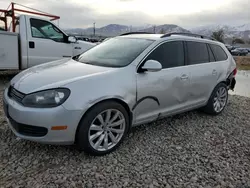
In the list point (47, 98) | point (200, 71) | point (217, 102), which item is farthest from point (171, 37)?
point (47, 98)

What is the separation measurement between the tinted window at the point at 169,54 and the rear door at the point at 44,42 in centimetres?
443

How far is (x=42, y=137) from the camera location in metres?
2.81

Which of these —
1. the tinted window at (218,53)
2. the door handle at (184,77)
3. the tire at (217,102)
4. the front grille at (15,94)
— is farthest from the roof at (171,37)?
A: the front grille at (15,94)

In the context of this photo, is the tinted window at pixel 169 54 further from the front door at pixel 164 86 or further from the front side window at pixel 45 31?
the front side window at pixel 45 31

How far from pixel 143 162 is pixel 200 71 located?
2.03 metres

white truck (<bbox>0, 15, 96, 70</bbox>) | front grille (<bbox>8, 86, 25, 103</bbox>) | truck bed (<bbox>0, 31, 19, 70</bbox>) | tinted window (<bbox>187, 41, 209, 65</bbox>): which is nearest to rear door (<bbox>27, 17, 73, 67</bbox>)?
white truck (<bbox>0, 15, 96, 70</bbox>)

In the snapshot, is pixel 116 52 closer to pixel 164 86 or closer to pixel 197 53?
pixel 164 86

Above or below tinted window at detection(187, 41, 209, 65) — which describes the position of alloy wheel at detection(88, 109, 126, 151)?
below

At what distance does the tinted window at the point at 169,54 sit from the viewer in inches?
146

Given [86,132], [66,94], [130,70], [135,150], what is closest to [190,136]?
[135,150]

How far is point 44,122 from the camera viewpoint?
2.74m

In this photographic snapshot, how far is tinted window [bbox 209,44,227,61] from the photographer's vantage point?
482cm

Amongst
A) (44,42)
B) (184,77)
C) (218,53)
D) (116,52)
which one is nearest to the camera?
(116,52)

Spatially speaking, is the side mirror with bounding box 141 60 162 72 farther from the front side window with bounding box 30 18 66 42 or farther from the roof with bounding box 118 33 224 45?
the front side window with bounding box 30 18 66 42
